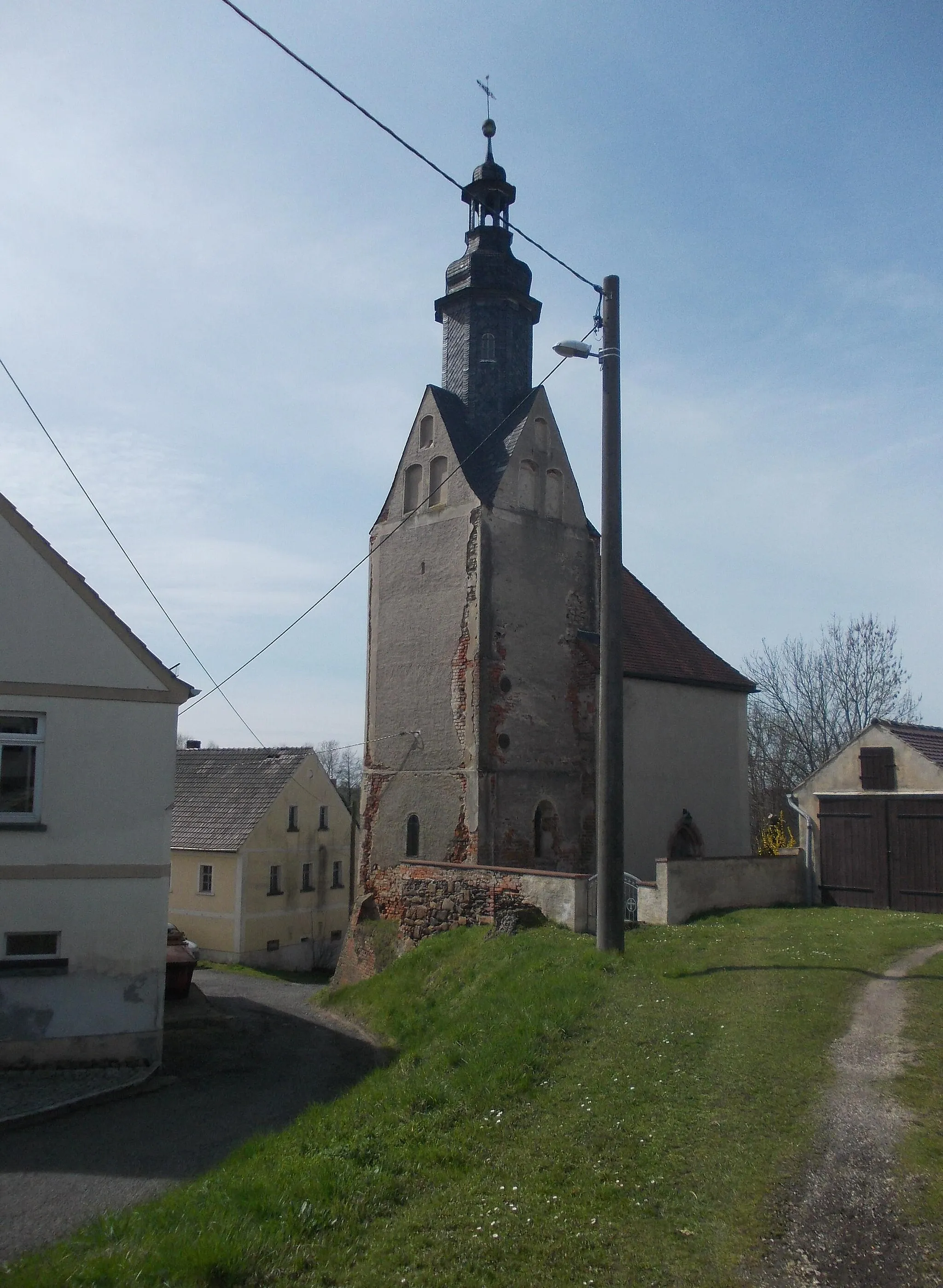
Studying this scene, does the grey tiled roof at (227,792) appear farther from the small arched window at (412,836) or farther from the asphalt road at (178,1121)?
the asphalt road at (178,1121)

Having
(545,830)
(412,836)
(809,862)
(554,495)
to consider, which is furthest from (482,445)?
(809,862)

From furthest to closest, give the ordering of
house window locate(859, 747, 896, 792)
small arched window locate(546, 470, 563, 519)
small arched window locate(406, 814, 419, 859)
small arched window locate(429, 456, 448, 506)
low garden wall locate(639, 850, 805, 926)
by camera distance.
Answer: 1. small arched window locate(546, 470, 563, 519)
2. small arched window locate(429, 456, 448, 506)
3. small arched window locate(406, 814, 419, 859)
4. house window locate(859, 747, 896, 792)
5. low garden wall locate(639, 850, 805, 926)

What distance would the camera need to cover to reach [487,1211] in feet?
19.1

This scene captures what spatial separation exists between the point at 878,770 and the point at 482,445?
1084 centimetres

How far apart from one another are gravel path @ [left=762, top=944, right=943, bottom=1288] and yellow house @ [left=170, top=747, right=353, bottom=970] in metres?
27.6

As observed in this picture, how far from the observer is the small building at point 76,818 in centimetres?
1280

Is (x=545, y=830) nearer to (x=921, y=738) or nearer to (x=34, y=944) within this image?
(x=921, y=738)

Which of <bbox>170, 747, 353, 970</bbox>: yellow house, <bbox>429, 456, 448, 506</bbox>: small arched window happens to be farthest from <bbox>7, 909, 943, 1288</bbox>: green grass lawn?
<bbox>170, 747, 353, 970</bbox>: yellow house

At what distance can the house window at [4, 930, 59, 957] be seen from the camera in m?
12.8

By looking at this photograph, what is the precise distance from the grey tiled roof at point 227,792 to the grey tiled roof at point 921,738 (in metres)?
22.4

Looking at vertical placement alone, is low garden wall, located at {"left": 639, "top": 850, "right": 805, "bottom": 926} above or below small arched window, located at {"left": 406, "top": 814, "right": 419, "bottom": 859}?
below

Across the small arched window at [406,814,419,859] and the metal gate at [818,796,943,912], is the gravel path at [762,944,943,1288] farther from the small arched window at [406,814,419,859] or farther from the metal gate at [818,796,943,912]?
the small arched window at [406,814,419,859]

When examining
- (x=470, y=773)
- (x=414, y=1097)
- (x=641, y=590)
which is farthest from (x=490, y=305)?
(x=414, y=1097)

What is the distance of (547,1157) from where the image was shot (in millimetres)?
6574
